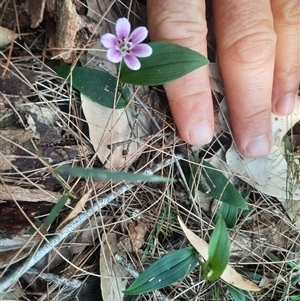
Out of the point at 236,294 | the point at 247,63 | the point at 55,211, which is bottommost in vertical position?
the point at 236,294

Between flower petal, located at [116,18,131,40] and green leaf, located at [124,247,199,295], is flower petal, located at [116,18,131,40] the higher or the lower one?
the higher one

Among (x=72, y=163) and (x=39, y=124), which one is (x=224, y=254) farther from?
(x=39, y=124)

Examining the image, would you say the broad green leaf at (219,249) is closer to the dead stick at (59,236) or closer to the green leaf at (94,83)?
the dead stick at (59,236)

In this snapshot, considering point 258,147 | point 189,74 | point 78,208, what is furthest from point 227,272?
point 189,74

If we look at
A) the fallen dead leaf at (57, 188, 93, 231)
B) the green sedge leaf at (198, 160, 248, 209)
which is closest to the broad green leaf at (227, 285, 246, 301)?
the green sedge leaf at (198, 160, 248, 209)

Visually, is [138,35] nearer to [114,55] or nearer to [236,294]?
[114,55]

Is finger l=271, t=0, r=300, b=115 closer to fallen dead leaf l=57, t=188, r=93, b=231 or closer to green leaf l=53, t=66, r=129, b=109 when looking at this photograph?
green leaf l=53, t=66, r=129, b=109

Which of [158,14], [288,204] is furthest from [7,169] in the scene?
[288,204]
